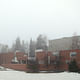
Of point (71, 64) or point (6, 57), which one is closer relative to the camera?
point (71, 64)

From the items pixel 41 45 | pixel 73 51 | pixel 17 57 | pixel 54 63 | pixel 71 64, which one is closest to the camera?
pixel 71 64

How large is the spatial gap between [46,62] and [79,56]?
808 cm

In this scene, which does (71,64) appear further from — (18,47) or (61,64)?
(18,47)

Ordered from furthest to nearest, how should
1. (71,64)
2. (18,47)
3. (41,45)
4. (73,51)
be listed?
(18,47) → (41,45) → (73,51) → (71,64)

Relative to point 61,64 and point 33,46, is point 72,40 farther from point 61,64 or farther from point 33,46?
point 33,46

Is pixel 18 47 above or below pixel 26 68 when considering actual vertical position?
above

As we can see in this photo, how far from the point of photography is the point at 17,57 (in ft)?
192

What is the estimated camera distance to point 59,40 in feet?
204

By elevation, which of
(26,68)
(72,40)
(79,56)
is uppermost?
(72,40)

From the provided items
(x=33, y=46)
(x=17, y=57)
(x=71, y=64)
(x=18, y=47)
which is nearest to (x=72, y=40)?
(x=17, y=57)

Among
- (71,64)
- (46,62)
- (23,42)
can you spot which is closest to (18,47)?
(23,42)

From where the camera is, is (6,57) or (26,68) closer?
(26,68)

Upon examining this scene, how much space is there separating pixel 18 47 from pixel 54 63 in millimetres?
61179

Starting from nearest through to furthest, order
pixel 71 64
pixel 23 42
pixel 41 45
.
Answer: pixel 71 64
pixel 41 45
pixel 23 42
